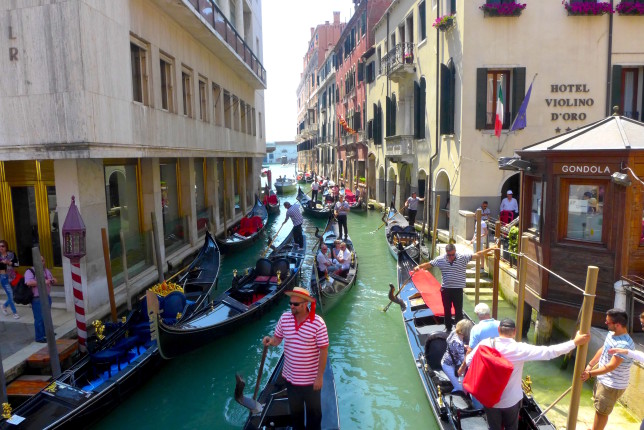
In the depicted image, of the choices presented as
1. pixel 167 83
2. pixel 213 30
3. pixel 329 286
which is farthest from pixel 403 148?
pixel 329 286

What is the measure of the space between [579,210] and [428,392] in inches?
108

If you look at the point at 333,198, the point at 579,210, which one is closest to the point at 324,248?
the point at 579,210

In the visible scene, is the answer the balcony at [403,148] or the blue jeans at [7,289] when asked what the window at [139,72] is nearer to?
the blue jeans at [7,289]

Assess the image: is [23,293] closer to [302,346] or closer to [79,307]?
[79,307]

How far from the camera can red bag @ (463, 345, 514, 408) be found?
3.51m

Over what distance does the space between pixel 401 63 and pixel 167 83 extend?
852 cm

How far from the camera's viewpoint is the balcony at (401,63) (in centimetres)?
1594

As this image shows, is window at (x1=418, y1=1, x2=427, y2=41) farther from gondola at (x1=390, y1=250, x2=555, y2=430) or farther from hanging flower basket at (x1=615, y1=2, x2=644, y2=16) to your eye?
gondola at (x1=390, y1=250, x2=555, y2=430)

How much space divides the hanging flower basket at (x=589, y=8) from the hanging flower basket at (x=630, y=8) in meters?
0.16

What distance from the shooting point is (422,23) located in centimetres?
1519

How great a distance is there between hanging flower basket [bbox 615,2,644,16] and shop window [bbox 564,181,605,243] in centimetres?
826

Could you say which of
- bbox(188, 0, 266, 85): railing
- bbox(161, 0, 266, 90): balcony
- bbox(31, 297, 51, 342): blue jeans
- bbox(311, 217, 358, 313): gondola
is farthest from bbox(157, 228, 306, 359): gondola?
bbox(188, 0, 266, 85): railing

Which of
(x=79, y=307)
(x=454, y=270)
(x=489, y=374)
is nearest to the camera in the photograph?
(x=489, y=374)

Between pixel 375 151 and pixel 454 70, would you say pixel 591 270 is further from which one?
pixel 375 151
